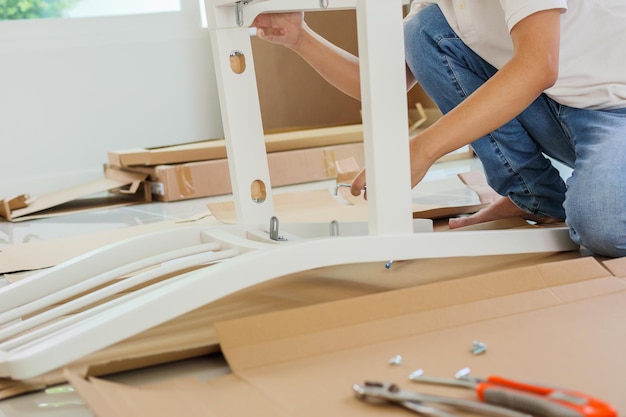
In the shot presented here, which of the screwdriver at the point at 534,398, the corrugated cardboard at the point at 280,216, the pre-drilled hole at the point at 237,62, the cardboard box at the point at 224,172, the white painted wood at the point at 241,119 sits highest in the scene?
the pre-drilled hole at the point at 237,62

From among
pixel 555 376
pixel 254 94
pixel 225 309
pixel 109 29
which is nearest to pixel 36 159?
pixel 109 29

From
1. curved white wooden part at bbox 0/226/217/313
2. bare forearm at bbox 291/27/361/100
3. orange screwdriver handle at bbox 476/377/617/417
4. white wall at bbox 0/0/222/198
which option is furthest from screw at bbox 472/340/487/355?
white wall at bbox 0/0/222/198

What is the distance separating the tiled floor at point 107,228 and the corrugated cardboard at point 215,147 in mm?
139

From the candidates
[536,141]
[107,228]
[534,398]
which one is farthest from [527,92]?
[107,228]

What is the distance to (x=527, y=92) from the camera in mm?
1045

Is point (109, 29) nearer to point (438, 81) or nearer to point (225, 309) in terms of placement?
point (438, 81)

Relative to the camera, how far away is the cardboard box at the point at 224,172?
2.37 m

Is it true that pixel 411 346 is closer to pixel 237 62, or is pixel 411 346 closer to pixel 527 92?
pixel 527 92

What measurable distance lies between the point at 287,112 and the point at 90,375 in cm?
243

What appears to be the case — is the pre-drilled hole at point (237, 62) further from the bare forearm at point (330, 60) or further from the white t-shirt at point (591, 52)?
the white t-shirt at point (591, 52)

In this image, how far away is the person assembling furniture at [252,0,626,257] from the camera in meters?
1.05

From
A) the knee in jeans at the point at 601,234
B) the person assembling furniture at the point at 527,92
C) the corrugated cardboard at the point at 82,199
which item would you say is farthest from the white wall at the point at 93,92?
the knee in jeans at the point at 601,234

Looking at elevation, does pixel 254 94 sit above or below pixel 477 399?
above

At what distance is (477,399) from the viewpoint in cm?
70
